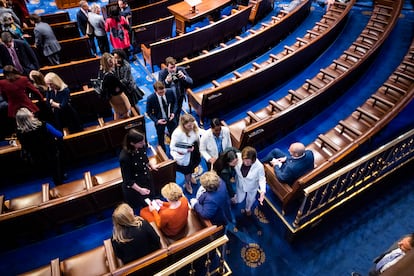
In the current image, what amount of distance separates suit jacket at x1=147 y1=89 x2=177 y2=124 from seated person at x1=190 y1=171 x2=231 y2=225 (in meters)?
1.16

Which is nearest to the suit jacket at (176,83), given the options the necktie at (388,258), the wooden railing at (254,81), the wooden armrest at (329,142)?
the wooden railing at (254,81)

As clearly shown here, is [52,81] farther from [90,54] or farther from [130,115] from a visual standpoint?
[90,54]

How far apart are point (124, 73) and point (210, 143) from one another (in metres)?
1.39

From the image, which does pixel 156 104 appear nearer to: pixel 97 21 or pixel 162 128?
pixel 162 128

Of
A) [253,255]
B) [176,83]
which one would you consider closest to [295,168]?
[253,255]

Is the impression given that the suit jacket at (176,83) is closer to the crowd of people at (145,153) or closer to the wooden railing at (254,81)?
the crowd of people at (145,153)

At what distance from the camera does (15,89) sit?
3145mm

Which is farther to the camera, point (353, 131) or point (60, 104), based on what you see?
point (353, 131)

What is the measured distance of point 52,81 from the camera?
2.98 metres

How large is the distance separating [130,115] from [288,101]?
6.63 ft

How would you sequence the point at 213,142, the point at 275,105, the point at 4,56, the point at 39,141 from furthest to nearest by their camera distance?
1. the point at 4,56
2. the point at 275,105
3. the point at 213,142
4. the point at 39,141

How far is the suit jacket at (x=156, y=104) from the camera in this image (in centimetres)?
307

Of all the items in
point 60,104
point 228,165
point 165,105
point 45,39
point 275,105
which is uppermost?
point 45,39

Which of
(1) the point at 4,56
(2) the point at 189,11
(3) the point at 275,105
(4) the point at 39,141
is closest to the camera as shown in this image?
(4) the point at 39,141
